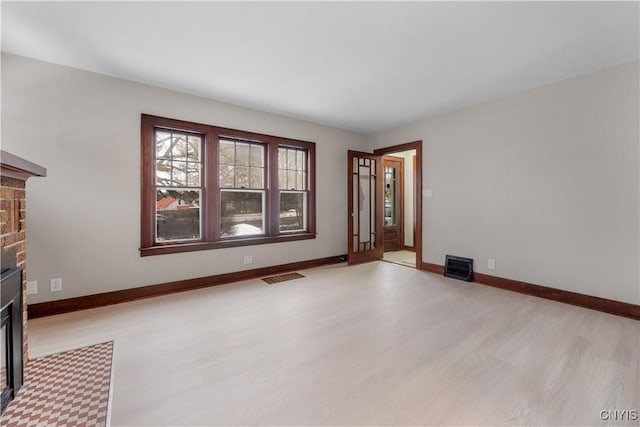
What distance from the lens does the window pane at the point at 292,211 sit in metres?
4.63

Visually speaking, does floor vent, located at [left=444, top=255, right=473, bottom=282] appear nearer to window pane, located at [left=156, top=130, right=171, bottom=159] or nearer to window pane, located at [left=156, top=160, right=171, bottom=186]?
window pane, located at [left=156, top=160, right=171, bottom=186]

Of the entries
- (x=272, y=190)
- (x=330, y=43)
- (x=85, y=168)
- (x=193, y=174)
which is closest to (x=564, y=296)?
(x=330, y=43)

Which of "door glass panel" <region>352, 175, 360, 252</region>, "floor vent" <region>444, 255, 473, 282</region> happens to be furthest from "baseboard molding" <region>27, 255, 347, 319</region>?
"floor vent" <region>444, 255, 473, 282</region>

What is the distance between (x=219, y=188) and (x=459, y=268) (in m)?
3.72

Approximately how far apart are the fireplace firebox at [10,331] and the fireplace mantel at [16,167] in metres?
0.48

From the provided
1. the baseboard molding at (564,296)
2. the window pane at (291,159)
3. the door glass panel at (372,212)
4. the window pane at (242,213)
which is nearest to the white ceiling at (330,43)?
the window pane at (291,159)

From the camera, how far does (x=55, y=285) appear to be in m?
2.80

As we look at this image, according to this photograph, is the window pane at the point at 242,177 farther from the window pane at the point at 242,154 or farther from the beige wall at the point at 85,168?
the beige wall at the point at 85,168

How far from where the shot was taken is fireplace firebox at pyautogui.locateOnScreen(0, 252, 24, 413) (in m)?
1.52

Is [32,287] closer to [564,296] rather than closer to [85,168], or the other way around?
[85,168]

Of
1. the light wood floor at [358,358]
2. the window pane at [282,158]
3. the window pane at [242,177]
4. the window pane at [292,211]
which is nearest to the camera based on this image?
the light wood floor at [358,358]

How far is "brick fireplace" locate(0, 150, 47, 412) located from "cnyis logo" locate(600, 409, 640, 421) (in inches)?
133

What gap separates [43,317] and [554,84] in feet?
20.0

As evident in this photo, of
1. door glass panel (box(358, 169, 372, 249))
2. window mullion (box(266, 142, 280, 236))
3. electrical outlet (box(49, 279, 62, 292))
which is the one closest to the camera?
electrical outlet (box(49, 279, 62, 292))
